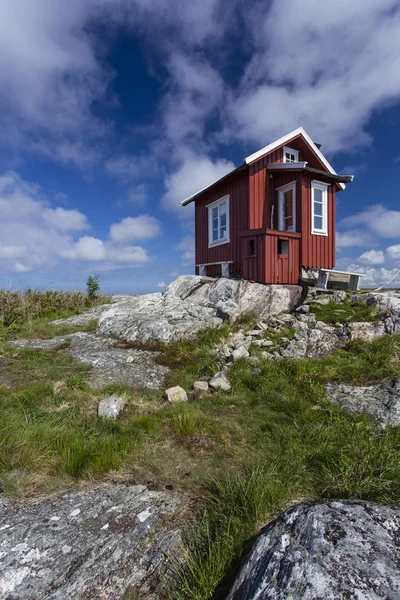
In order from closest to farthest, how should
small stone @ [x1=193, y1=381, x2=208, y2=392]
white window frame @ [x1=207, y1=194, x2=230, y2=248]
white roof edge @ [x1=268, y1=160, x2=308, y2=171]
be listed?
small stone @ [x1=193, y1=381, x2=208, y2=392] < white roof edge @ [x1=268, y1=160, x2=308, y2=171] < white window frame @ [x1=207, y1=194, x2=230, y2=248]

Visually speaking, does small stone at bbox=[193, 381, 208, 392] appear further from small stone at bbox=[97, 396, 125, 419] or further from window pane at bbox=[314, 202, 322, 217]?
window pane at bbox=[314, 202, 322, 217]

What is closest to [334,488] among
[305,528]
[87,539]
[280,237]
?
[305,528]

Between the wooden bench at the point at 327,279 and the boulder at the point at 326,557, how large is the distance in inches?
395

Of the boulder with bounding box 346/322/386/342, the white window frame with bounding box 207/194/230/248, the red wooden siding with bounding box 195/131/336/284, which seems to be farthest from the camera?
the white window frame with bounding box 207/194/230/248

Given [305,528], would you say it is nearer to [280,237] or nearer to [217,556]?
[217,556]

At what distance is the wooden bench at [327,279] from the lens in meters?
11.6

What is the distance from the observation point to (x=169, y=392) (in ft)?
17.2

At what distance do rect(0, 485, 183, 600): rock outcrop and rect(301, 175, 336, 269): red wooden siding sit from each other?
1090cm

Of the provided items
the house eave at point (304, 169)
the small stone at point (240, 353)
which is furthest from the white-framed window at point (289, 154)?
the small stone at point (240, 353)

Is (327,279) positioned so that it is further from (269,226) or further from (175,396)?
(175,396)

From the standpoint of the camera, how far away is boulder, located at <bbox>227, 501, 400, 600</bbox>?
1609 mm

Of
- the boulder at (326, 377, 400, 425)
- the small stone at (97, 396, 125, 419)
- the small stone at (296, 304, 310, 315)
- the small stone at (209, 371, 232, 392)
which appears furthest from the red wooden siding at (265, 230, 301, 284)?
the small stone at (97, 396, 125, 419)

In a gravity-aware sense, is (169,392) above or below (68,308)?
below

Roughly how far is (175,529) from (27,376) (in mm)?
4767
